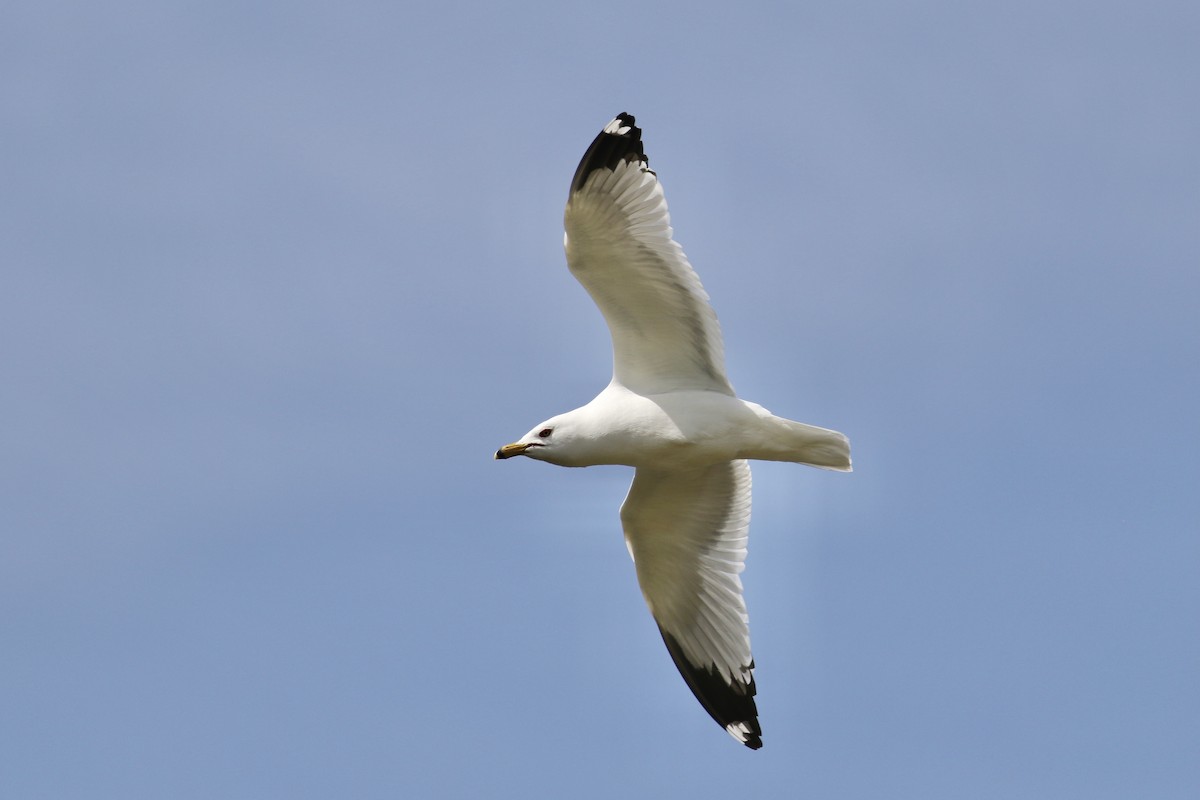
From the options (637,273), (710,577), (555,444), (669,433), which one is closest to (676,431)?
(669,433)

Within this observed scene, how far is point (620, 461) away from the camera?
11938mm

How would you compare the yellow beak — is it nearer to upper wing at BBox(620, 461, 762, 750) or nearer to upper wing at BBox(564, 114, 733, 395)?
upper wing at BBox(564, 114, 733, 395)

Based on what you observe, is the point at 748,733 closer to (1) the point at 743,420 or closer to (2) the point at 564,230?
(1) the point at 743,420

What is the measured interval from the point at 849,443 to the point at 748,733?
2545mm

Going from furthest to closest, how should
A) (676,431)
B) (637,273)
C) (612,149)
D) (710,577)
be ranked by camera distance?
1. (710,577)
2. (676,431)
3. (637,273)
4. (612,149)

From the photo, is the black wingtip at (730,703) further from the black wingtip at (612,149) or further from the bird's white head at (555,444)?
the black wingtip at (612,149)

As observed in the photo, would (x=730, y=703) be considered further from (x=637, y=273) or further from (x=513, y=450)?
(x=637, y=273)

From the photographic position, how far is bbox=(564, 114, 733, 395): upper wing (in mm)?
11359

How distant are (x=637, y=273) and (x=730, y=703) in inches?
139

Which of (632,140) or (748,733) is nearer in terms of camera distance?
(632,140)

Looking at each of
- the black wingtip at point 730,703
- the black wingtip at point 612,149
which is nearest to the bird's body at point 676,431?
the black wingtip at point 612,149

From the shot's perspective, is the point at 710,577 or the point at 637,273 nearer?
the point at 637,273

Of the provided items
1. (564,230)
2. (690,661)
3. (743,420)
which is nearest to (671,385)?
(743,420)

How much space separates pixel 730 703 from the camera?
1298cm
